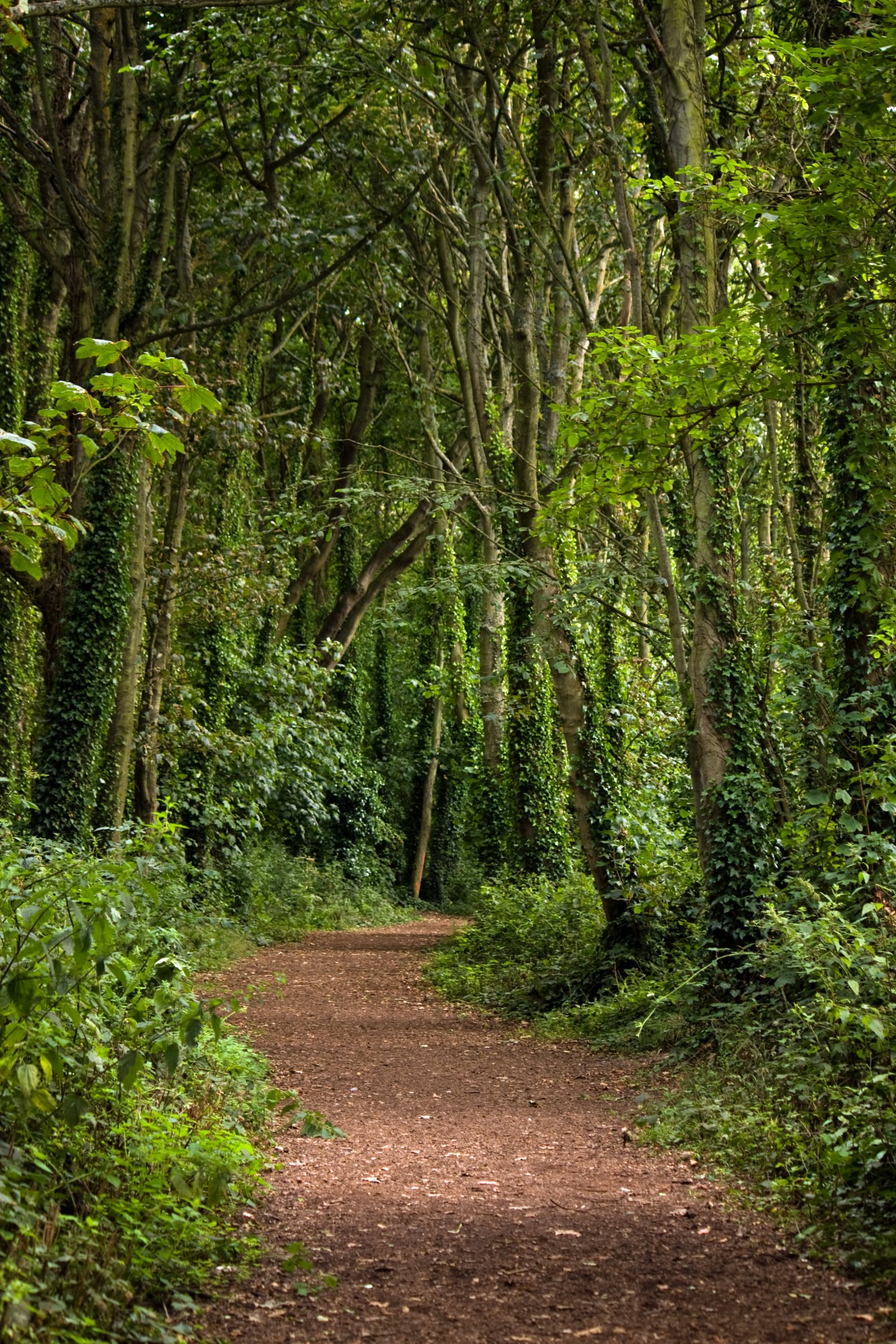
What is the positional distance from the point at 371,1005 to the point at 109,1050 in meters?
7.63

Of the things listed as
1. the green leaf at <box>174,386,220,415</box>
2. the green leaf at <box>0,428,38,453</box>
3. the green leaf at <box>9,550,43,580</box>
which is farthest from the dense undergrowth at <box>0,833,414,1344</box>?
the green leaf at <box>174,386,220,415</box>

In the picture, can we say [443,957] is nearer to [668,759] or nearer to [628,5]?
[668,759]

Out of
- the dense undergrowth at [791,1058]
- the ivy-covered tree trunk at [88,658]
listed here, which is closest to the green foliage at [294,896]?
the ivy-covered tree trunk at [88,658]

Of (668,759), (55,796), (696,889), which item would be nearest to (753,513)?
(668,759)

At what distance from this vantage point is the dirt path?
12.6 ft

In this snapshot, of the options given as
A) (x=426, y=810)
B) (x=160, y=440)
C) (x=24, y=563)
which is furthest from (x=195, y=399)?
(x=426, y=810)

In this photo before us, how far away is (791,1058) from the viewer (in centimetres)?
608

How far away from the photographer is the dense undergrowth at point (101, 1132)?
340 cm

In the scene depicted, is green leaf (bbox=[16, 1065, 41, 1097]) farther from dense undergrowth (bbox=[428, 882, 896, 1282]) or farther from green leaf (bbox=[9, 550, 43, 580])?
dense undergrowth (bbox=[428, 882, 896, 1282])

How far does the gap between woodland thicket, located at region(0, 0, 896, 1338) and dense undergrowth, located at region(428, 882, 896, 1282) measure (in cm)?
4

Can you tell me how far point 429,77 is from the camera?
13141mm

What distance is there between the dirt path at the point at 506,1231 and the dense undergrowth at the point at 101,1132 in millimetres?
290

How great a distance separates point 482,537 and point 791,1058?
10515 millimetres

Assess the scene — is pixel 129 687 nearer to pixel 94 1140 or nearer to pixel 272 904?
pixel 272 904
